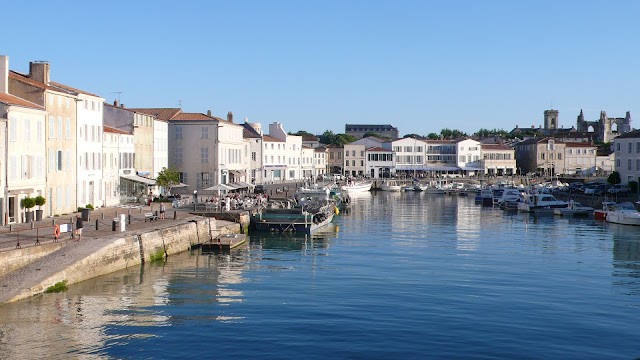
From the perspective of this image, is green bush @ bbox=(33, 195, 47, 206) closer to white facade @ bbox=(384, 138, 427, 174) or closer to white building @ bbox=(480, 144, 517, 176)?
white facade @ bbox=(384, 138, 427, 174)

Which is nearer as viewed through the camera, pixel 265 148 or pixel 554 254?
pixel 554 254

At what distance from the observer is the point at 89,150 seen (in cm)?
5884

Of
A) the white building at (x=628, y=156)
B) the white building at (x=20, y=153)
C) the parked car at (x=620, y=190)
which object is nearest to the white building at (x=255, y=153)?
the parked car at (x=620, y=190)

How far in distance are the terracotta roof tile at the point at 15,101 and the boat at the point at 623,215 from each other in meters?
47.8

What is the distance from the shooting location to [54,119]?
5059 centimetres

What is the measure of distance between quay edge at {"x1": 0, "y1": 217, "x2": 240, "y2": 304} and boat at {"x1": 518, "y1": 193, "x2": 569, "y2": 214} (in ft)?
157

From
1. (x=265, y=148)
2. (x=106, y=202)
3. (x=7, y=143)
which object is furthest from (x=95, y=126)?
(x=265, y=148)

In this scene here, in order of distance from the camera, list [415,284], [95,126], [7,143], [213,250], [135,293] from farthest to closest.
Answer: [95,126]
[213,250]
[7,143]
[415,284]
[135,293]

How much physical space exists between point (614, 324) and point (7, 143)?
102 ft

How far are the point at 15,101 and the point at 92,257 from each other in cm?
1351

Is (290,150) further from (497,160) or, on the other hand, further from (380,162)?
(497,160)

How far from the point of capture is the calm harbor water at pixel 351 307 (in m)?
25.0

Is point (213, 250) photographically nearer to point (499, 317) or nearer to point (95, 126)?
point (95, 126)

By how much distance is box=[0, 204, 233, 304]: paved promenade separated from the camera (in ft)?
104
